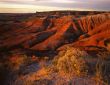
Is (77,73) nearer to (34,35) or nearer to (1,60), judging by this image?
(34,35)

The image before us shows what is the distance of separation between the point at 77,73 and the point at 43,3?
890mm

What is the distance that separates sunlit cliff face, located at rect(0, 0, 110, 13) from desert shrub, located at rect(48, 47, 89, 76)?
50 centimetres

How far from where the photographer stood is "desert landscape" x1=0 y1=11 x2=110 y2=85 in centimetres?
270

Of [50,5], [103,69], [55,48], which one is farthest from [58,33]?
[103,69]

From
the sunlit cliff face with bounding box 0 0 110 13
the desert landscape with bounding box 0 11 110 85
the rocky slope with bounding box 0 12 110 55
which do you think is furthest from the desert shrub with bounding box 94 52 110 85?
the sunlit cliff face with bounding box 0 0 110 13

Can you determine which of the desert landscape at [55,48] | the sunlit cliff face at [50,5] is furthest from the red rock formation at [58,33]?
the sunlit cliff face at [50,5]

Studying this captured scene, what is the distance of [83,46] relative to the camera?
9.05ft

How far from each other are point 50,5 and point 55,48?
1.65 ft

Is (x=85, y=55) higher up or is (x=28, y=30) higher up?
(x=28, y=30)

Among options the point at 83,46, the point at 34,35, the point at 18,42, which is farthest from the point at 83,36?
the point at 18,42

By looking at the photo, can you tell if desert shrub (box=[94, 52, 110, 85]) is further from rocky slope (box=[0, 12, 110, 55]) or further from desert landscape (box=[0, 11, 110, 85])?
rocky slope (box=[0, 12, 110, 55])

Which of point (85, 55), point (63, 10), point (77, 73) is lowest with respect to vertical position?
point (77, 73)

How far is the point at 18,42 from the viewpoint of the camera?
2.81 metres

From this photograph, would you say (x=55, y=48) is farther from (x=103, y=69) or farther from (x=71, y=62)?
(x=103, y=69)
